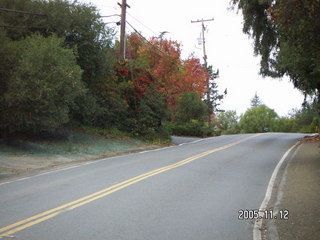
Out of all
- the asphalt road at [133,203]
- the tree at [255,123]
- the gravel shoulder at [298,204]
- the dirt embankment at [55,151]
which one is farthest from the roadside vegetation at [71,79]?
the tree at [255,123]

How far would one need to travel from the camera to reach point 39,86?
16.1 meters

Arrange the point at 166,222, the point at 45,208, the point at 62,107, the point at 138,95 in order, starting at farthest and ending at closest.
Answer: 1. the point at 138,95
2. the point at 62,107
3. the point at 45,208
4. the point at 166,222

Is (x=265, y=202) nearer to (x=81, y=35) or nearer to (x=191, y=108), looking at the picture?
(x=81, y=35)

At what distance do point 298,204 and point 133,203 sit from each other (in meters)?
3.68

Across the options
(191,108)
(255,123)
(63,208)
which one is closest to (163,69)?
(191,108)

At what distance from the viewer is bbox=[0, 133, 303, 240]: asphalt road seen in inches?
236

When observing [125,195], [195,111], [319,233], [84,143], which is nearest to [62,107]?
[84,143]

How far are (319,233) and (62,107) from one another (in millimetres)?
14133

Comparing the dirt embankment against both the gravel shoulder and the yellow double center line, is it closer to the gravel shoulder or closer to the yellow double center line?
the yellow double center line

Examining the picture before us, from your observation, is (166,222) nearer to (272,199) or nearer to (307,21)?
(272,199)

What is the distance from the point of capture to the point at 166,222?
6.55 m

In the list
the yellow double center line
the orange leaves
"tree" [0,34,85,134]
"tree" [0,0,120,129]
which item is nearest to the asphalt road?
the yellow double center line

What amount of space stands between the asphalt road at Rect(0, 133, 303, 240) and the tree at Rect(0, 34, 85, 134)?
447 centimetres

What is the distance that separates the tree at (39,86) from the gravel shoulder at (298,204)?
1033 centimetres
